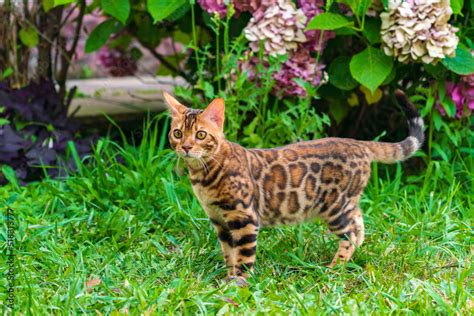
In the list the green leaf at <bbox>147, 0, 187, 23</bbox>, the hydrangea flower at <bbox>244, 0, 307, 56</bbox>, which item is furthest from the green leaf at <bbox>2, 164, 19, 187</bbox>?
the hydrangea flower at <bbox>244, 0, 307, 56</bbox>

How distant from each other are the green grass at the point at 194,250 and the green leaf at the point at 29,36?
1.11 m

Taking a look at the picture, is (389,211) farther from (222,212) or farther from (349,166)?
(222,212)

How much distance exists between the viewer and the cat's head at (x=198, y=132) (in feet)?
12.1

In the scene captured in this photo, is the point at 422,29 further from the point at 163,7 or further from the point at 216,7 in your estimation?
the point at 163,7

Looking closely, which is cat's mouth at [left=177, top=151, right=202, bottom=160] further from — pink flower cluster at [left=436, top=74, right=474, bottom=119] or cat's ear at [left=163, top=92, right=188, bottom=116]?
pink flower cluster at [left=436, top=74, right=474, bottom=119]

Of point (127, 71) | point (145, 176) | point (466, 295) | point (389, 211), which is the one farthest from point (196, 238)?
point (127, 71)

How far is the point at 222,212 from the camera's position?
384cm

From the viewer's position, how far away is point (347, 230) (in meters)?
4.06

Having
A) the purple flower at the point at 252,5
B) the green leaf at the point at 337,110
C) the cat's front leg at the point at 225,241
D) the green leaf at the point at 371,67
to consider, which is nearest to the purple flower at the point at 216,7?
the purple flower at the point at 252,5

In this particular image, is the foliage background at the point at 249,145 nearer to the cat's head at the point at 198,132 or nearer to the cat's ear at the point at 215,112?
the cat's head at the point at 198,132

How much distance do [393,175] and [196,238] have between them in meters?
1.77

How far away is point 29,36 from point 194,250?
2.55 m

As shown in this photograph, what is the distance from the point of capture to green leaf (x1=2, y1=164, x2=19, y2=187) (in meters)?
5.04

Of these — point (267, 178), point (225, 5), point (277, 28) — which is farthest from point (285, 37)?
point (267, 178)
